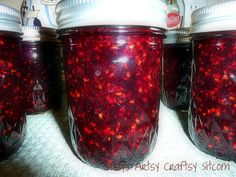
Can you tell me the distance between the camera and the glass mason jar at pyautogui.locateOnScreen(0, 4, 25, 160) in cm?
51

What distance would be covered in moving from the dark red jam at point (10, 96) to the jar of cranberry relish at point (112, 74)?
12 cm

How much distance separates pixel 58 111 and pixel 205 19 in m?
0.62

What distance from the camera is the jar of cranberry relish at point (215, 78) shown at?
484 millimetres

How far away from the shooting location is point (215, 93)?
52 centimetres

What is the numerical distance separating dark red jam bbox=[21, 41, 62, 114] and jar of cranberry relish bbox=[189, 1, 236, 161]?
510mm

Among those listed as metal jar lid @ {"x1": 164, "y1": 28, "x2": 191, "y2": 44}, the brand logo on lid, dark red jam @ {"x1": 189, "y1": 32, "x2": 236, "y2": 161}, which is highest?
the brand logo on lid

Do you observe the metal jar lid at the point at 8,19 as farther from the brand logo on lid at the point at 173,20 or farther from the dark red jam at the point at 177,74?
the brand logo on lid at the point at 173,20

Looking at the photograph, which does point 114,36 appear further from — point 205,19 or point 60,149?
point 60,149

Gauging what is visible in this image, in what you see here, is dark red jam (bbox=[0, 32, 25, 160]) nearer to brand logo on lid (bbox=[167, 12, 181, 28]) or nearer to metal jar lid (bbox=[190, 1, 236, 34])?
metal jar lid (bbox=[190, 1, 236, 34])

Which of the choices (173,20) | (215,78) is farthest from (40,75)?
(173,20)

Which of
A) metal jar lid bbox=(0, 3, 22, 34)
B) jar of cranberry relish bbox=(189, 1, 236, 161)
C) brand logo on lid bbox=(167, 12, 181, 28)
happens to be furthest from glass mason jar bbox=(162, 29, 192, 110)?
metal jar lid bbox=(0, 3, 22, 34)

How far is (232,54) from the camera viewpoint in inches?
18.8

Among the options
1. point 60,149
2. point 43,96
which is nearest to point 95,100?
point 60,149

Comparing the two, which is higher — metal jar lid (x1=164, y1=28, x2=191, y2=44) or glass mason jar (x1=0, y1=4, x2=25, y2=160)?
metal jar lid (x1=164, y1=28, x2=191, y2=44)
